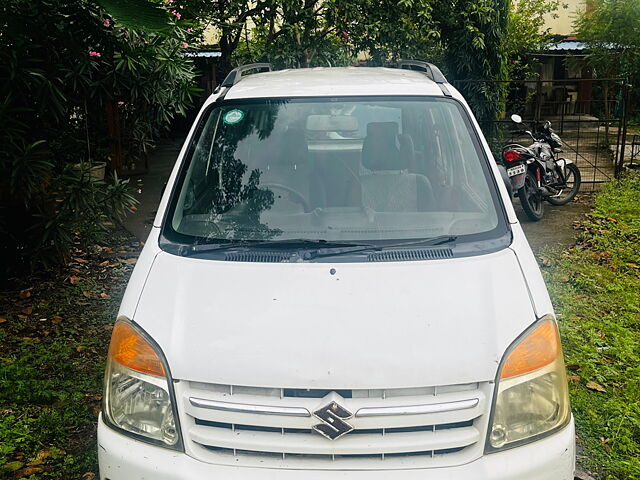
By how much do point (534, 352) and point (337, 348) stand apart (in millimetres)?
698

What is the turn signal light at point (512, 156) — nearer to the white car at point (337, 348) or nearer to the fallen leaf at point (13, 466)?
the white car at point (337, 348)

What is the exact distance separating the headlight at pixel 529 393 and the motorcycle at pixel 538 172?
5.95 metres

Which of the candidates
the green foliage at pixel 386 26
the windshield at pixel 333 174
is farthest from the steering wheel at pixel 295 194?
the green foliage at pixel 386 26

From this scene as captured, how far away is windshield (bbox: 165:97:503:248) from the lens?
315 cm

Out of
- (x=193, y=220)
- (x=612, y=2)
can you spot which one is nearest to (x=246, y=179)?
(x=193, y=220)

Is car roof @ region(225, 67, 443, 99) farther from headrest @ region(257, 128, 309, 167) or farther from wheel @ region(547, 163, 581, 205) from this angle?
wheel @ region(547, 163, 581, 205)

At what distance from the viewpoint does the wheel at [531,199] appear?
28.2 ft

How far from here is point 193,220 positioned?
10.6 feet

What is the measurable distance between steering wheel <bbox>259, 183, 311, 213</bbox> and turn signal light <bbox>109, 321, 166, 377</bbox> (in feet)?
3.28

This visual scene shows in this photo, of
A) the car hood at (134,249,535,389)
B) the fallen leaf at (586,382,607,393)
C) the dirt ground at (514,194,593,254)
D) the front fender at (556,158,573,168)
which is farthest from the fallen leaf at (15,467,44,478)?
the front fender at (556,158,573,168)

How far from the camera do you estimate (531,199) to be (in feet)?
28.6

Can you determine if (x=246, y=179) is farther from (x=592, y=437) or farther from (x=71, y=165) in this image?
(x=71, y=165)

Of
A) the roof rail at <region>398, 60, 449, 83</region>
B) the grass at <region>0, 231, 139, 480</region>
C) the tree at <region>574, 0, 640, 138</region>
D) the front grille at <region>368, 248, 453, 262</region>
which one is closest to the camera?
the front grille at <region>368, 248, 453, 262</region>

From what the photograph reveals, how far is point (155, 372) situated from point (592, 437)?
2.48 m
